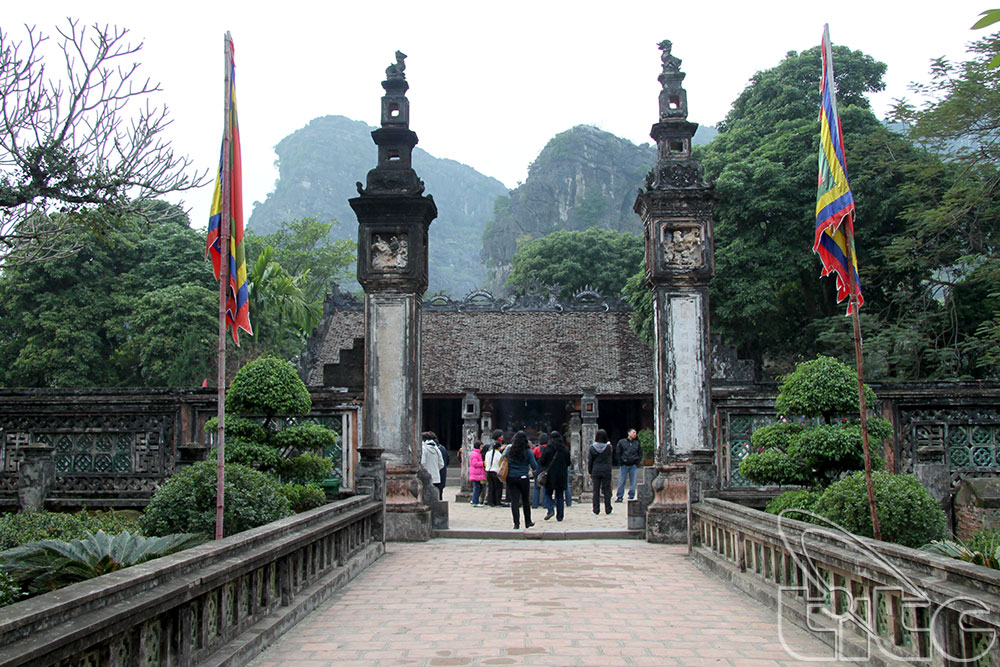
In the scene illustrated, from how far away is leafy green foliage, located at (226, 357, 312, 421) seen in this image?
870 cm

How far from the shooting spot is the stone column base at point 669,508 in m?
10.9

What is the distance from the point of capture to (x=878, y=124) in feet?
81.5

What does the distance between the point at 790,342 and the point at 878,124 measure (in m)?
6.96

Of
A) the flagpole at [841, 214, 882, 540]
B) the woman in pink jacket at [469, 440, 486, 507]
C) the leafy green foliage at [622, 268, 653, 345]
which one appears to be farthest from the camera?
the leafy green foliage at [622, 268, 653, 345]

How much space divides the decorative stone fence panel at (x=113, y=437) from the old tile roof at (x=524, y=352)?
17.5 metres

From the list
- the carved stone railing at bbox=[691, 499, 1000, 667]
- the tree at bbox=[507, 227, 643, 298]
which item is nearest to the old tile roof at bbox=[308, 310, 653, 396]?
the tree at bbox=[507, 227, 643, 298]

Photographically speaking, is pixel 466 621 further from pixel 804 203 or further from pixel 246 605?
pixel 804 203

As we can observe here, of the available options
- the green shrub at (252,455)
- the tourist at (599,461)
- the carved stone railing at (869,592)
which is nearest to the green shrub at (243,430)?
the green shrub at (252,455)

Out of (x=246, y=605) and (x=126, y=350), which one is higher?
(x=126, y=350)

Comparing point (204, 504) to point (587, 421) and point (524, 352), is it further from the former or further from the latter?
point (524, 352)

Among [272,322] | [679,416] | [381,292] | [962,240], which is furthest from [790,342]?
[272,322]

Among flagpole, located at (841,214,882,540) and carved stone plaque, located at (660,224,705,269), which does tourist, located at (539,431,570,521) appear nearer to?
carved stone plaque, located at (660,224,705,269)

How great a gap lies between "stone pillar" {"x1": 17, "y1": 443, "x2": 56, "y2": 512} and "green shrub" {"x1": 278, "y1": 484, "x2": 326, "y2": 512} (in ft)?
11.2

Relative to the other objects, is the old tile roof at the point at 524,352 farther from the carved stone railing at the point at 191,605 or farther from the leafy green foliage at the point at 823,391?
the carved stone railing at the point at 191,605
